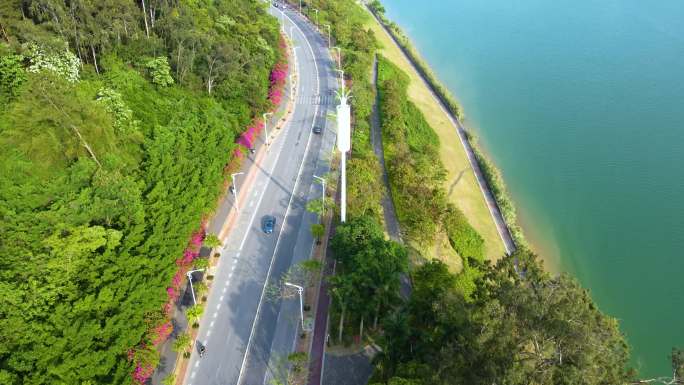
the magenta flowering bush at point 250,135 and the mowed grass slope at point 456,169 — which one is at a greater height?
the mowed grass slope at point 456,169

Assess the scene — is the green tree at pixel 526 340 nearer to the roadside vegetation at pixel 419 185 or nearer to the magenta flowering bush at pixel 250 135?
the roadside vegetation at pixel 419 185

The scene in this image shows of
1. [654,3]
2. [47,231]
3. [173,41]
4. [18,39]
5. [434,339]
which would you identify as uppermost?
[654,3]

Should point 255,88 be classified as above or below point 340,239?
above

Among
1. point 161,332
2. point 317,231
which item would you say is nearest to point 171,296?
point 161,332

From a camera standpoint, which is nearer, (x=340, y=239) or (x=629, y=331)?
(x=340, y=239)

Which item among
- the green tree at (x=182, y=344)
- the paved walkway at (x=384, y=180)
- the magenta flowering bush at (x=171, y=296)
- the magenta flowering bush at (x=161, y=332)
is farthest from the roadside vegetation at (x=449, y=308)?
the magenta flowering bush at (x=171, y=296)

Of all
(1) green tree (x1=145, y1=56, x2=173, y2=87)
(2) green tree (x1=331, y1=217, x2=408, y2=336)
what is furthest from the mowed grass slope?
(1) green tree (x1=145, y1=56, x2=173, y2=87)

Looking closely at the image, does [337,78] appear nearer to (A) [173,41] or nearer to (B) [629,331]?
(A) [173,41]

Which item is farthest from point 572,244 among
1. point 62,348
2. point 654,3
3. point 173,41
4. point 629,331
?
point 654,3
